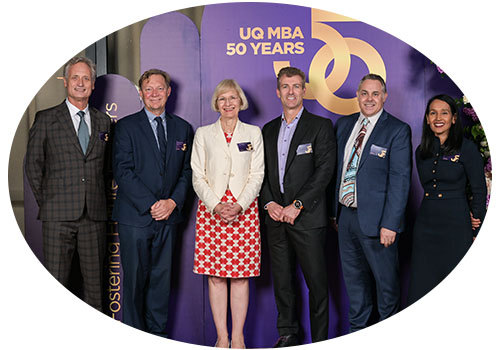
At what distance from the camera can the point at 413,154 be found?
4.37 meters

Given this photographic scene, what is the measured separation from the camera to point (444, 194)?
4035 millimetres

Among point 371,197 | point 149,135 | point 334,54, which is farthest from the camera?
point 334,54

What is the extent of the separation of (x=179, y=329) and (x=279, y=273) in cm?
95

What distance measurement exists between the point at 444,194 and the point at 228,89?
5.46 feet

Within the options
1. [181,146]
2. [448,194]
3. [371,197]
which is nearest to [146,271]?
[181,146]

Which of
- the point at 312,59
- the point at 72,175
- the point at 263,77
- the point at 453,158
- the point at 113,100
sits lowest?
the point at 72,175

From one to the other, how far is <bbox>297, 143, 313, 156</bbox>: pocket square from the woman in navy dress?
781mm

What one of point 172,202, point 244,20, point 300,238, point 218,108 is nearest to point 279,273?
point 300,238

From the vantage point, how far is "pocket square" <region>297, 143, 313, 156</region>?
409cm

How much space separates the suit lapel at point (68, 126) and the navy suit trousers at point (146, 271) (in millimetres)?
665

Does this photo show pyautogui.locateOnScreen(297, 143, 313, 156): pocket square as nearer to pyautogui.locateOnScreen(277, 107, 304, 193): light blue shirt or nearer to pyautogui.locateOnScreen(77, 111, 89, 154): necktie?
pyautogui.locateOnScreen(277, 107, 304, 193): light blue shirt

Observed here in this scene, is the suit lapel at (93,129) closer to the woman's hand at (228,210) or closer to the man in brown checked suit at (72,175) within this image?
the man in brown checked suit at (72,175)

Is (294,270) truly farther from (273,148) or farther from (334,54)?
(334,54)

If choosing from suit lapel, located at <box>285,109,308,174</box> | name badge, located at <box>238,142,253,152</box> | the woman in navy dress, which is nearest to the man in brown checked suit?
name badge, located at <box>238,142,253,152</box>
